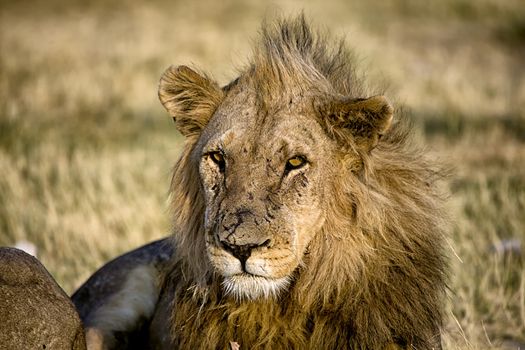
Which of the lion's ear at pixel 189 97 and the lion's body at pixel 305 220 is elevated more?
the lion's ear at pixel 189 97

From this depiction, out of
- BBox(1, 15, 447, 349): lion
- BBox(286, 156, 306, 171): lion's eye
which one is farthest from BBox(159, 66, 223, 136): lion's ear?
BBox(286, 156, 306, 171): lion's eye

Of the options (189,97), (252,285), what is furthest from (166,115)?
(252,285)

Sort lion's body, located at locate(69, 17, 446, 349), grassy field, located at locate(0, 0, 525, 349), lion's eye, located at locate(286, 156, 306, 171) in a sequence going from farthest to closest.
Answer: grassy field, located at locate(0, 0, 525, 349) → lion's eye, located at locate(286, 156, 306, 171) → lion's body, located at locate(69, 17, 446, 349)

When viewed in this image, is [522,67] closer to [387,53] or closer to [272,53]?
[387,53]

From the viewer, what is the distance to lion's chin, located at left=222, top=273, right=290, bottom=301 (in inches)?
139

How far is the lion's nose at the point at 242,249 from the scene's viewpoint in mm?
3461

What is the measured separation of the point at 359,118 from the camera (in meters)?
3.72

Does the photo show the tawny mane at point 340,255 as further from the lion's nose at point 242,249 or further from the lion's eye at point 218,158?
the lion's nose at point 242,249

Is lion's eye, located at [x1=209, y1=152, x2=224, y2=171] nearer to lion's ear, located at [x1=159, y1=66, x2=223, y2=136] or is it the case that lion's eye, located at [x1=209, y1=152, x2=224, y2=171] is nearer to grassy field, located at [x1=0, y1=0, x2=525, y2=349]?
lion's ear, located at [x1=159, y1=66, x2=223, y2=136]

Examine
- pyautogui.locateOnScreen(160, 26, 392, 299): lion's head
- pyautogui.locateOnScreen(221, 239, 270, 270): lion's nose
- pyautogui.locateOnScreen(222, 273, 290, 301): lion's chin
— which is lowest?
pyautogui.locateOnScreen(222, 273, 290, 301): lion's chin

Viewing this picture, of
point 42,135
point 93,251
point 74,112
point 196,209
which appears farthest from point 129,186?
point 196,209

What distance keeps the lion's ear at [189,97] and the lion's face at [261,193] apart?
8.0 inches

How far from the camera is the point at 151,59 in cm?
1550

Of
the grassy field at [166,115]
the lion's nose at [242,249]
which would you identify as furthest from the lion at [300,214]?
the grassy field at [166,115]
